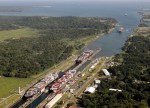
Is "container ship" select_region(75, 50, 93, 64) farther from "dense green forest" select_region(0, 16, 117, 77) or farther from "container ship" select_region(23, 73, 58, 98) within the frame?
"container ship" select_region(23, 73, 58, 98)

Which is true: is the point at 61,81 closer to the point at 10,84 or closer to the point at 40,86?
the point at 40,86

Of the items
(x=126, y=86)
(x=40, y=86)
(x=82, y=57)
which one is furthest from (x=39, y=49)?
(x=126, y=86)

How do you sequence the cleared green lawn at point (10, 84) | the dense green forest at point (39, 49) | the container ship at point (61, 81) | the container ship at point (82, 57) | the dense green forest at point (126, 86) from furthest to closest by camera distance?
the container ship at point (82, 57) < the dense green forest at point (39, 49) < the container ship at point (61, 81) < the cleared green lawn at point (10, 84) < the dense green forest at point (126, 86)

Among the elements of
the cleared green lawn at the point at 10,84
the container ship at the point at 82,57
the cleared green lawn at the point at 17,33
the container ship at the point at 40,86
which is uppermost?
the cleared green lawn at the point at 17,33

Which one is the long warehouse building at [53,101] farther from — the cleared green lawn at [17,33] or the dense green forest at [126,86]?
the cleared green lawn at [17,33]

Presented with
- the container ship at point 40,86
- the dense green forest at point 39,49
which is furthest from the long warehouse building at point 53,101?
the dense green forest at point 39,49
